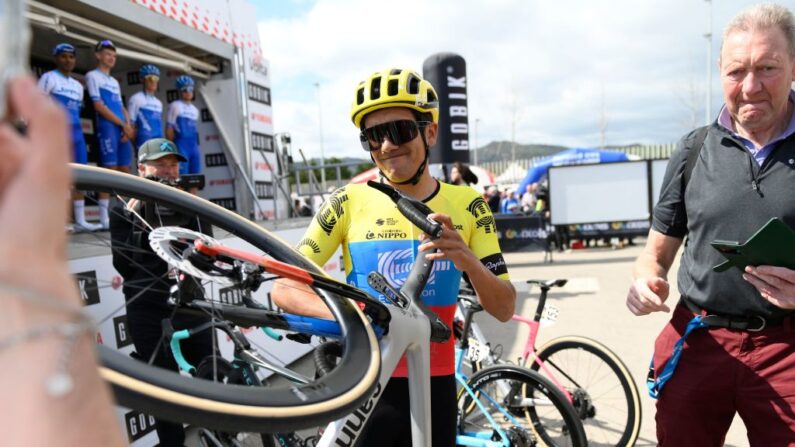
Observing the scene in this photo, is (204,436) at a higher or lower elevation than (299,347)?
higher

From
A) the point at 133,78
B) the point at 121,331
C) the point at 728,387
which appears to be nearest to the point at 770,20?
the point at 728,387

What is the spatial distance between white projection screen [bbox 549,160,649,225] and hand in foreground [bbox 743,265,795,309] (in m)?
11.7

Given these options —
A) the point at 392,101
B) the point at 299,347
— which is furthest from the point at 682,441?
the point at 299,347

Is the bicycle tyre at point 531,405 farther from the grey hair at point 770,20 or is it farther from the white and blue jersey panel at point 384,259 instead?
the grey hair at point 770,20

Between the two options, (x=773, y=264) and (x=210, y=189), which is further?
(x=210, y=189)

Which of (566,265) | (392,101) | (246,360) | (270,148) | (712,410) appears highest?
(270,148)

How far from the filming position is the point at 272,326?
1119mm

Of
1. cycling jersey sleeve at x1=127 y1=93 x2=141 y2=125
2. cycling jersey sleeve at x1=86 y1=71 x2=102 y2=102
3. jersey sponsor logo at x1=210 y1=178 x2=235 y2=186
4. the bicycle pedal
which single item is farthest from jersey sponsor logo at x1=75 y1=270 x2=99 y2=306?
jersey sponsor logo at x1=210 y1=178 x2=235 y2=186

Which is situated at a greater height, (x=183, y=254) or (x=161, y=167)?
(x=161, y=167)

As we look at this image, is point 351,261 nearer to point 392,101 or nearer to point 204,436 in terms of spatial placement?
point 392,101

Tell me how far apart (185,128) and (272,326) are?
7232 mm

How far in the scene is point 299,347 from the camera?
5.43m

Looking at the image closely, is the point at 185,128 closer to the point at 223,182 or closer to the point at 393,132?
the point at 223,182

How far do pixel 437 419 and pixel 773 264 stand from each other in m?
1.22
